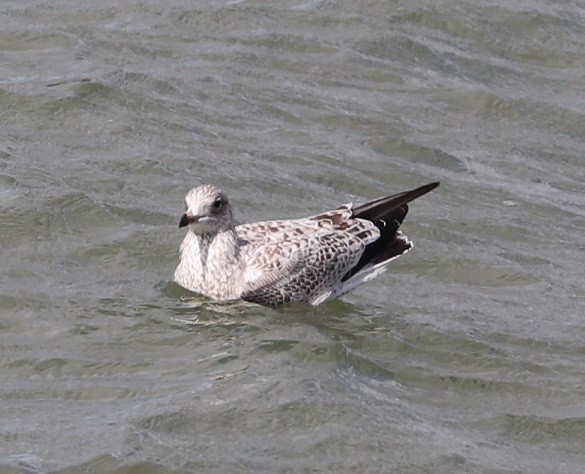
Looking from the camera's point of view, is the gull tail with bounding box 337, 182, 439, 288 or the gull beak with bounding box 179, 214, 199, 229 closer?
the gull beak with bounding box 179, 214, 199, 229

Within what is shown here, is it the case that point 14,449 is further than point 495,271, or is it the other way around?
point 495,271

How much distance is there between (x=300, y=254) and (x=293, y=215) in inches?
74.0

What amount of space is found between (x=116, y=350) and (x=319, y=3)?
8.81 meters

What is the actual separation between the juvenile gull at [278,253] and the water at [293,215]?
19 cm

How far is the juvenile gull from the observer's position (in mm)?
12602

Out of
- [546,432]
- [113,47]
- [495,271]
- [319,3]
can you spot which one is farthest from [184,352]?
[319,3]

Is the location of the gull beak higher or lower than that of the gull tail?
higher

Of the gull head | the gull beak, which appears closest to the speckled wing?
the gull head

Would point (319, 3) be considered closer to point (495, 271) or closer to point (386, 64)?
point (386, 64)

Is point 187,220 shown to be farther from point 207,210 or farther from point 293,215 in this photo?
point 293,215

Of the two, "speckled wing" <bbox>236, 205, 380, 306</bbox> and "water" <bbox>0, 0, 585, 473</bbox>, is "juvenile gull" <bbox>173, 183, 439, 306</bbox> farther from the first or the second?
"water" <bbox>0, 0, 585, 473</bbox>

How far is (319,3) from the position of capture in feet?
64.0

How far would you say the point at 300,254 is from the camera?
501 inches

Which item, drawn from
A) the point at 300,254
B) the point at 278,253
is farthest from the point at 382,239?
the point at 278,253
